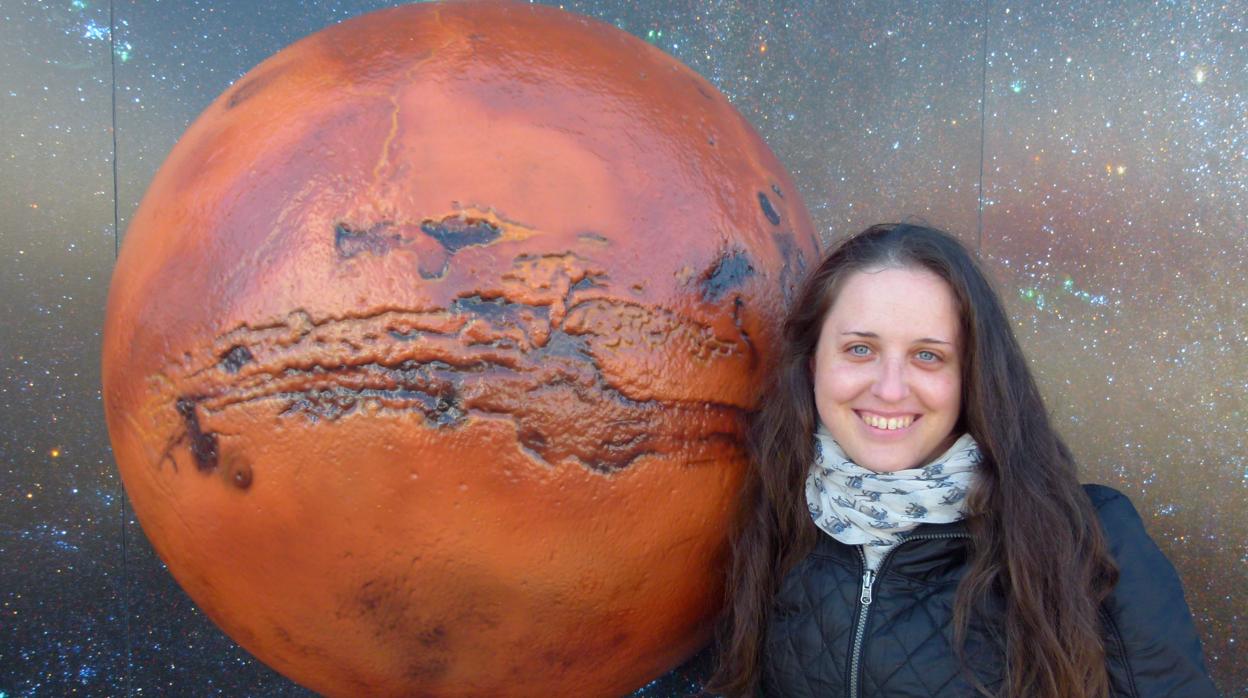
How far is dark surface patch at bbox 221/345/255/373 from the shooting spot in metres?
1.18

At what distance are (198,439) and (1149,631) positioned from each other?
4.61ft

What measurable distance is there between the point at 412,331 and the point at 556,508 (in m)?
0.33

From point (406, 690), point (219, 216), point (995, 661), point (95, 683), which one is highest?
point (219, 216)

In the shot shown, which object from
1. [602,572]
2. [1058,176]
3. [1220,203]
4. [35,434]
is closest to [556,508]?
[602,572]

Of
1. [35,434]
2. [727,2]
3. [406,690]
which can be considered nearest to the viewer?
[406,690]

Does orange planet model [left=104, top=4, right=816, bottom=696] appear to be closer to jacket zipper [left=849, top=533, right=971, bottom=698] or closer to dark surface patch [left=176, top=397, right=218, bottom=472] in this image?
dark surface patch [left=176, top=397, right=218, bottom=472]

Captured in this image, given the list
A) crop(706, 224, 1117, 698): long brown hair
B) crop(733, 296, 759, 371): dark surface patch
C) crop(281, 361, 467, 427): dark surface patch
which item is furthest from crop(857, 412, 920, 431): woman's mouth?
crop(281, 361, 467, 427): dark surface patch

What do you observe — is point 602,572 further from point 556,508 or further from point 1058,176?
point 1058,176

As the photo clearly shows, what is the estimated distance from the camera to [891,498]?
4.19 feet

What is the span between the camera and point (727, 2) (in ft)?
8.17

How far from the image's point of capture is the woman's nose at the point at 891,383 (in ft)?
4.09

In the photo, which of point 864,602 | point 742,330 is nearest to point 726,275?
point 742,330

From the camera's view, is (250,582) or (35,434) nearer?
(250,582)

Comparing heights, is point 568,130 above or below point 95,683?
above
